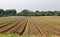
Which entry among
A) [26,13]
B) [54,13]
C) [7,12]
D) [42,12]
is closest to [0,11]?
[7,12]

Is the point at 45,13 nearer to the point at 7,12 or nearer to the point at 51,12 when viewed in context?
the point at 51,12

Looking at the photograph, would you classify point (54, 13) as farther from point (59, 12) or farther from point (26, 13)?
point (26, 13)

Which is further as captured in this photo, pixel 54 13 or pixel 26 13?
pixel 26 13

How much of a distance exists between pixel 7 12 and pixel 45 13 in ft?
98.7

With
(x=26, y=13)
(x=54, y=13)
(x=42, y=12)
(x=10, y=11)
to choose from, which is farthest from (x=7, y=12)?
(x=54, y=13)

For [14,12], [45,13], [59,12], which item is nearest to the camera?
[59,12]

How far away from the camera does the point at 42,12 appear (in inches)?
5133

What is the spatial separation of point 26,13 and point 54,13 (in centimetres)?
2380

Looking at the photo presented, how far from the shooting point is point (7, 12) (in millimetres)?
137250

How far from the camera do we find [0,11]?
129000 millimetres

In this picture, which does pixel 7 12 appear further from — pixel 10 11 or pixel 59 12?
pixel 59 12

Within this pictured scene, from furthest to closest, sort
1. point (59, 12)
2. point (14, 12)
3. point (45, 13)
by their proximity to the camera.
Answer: point (14, 12), point (45, 13), point (59, 12)

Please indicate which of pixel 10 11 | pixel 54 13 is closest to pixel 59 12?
pixel 54 13

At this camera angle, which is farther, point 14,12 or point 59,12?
point 14,12
